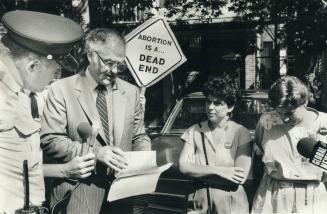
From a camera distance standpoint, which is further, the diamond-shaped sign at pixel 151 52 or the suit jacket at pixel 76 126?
the diamond-shaped sign at pixel 151 52

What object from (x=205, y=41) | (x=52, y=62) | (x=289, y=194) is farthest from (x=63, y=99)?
(x=205, y=41)

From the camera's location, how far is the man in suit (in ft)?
7.13

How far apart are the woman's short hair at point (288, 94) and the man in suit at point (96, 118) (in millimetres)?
798

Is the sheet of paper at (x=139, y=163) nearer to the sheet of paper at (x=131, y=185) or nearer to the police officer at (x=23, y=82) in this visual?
the sheet of paper at (x=131, y=185)

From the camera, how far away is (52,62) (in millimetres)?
1856

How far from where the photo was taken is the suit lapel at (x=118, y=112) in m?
2.36

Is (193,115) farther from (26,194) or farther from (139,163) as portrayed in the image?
(26,194)

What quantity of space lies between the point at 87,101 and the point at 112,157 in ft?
1.19

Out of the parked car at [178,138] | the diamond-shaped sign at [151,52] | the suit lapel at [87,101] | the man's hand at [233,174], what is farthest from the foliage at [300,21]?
the suit lapel at [87,101]

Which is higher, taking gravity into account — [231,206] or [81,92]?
[81,92]

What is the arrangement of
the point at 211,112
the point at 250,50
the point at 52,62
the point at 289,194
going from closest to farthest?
the point at 52,62
the point at 289,194
the point at 211,112
the point at 250,50

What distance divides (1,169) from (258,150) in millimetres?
1725

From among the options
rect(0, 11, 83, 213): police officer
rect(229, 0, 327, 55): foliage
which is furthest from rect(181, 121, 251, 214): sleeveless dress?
rect(229, 0, 327, 55): foliage

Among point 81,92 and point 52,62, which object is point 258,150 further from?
point 52,62
